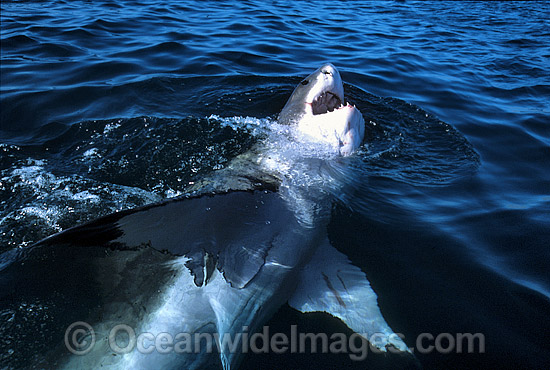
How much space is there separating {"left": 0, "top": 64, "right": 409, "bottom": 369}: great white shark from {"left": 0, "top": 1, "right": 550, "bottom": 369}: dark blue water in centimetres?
16

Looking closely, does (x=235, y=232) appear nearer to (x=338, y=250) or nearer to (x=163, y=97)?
(x=338, y=250)

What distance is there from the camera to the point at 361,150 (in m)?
4.71

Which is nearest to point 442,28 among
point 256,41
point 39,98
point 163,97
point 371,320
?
point 256,41

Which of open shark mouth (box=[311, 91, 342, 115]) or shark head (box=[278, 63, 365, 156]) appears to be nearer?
shark head (box=[278, 63, 365, 156])

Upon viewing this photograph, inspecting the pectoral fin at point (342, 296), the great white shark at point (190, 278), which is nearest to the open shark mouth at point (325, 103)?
the great white shark at point (190, 278)

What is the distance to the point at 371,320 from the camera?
9.34 feet

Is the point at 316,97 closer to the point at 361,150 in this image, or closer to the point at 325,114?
the point at 325,114

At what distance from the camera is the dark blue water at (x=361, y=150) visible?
118 inches

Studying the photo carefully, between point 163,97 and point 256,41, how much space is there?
13.1 ft

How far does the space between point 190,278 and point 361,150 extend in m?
2.75

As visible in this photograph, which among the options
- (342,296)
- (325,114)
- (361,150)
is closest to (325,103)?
(325,114)

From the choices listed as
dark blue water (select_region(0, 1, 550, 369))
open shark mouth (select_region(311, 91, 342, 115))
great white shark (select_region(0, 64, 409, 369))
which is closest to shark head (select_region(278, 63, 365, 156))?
open shark mouth (select_region(311, 91, 342, 115))

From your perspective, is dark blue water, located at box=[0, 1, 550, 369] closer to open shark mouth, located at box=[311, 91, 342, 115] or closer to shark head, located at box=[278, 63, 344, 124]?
shark head, located at box=[278, 63, 344, 124]

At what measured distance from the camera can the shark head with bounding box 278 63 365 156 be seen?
445 centimetres
